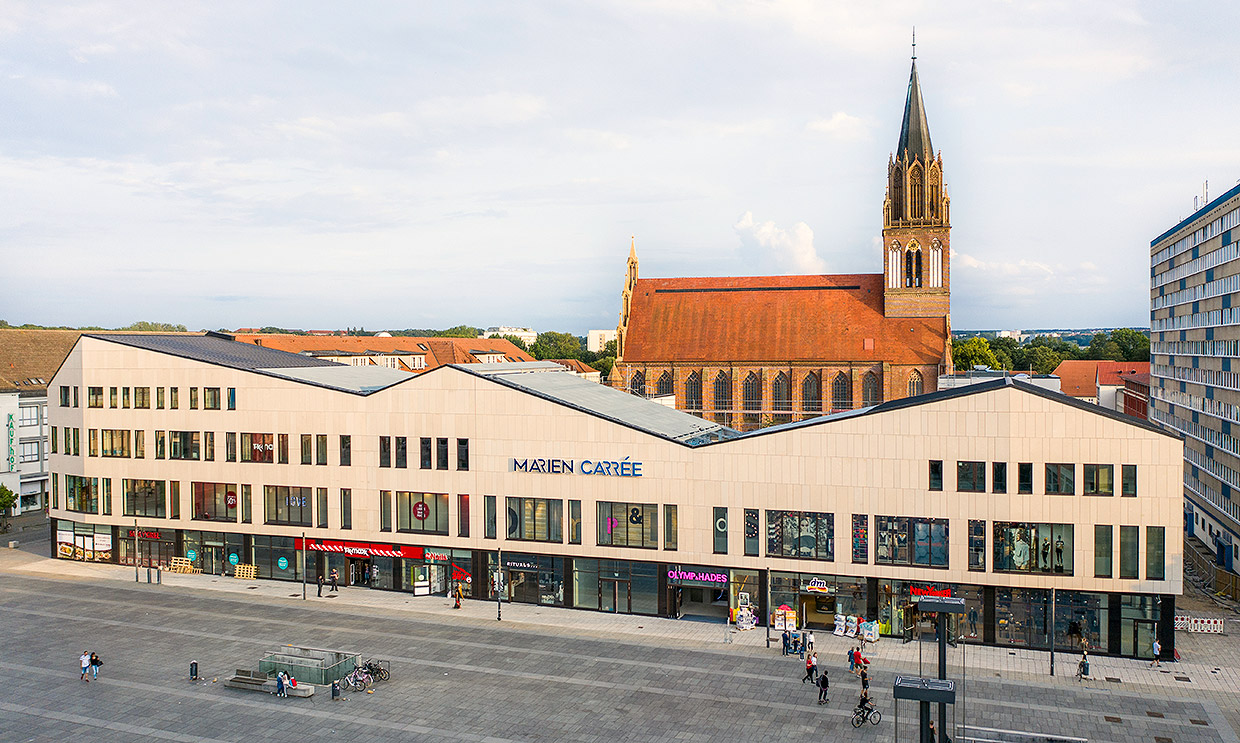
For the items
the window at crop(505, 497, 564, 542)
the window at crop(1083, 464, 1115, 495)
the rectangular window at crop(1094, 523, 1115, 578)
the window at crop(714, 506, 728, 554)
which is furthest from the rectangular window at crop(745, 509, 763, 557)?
the rectangular window at crop(1094, 523, 1115, 578)

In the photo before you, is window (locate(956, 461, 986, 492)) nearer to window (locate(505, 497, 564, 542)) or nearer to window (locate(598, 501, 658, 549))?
window (locate(598, 501, 658, 549))

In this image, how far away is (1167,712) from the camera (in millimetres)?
33875

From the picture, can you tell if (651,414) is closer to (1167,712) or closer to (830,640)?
(830,640)

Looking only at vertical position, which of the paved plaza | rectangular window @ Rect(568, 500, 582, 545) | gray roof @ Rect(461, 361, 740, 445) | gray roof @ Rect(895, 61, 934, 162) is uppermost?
gray roof @ Rect(895, 61, 934, 162)

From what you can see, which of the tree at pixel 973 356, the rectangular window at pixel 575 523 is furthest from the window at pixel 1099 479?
the tree at pixel 973 356

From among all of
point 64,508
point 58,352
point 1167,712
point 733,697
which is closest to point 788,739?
point 733,697

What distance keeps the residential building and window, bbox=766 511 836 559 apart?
32136 millimetres

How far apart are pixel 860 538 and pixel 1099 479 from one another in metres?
11.3

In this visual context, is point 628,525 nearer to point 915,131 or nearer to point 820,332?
point 820,332

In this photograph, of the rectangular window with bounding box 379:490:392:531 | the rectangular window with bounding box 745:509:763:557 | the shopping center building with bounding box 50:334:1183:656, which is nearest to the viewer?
the shopping center building with bounding box 50:334:1183:656

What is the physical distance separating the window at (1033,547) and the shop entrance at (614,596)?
1905 cm

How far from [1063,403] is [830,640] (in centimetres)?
1594

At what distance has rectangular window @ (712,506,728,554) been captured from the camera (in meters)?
46.6

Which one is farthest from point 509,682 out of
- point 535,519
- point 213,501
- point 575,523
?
point 213,501
